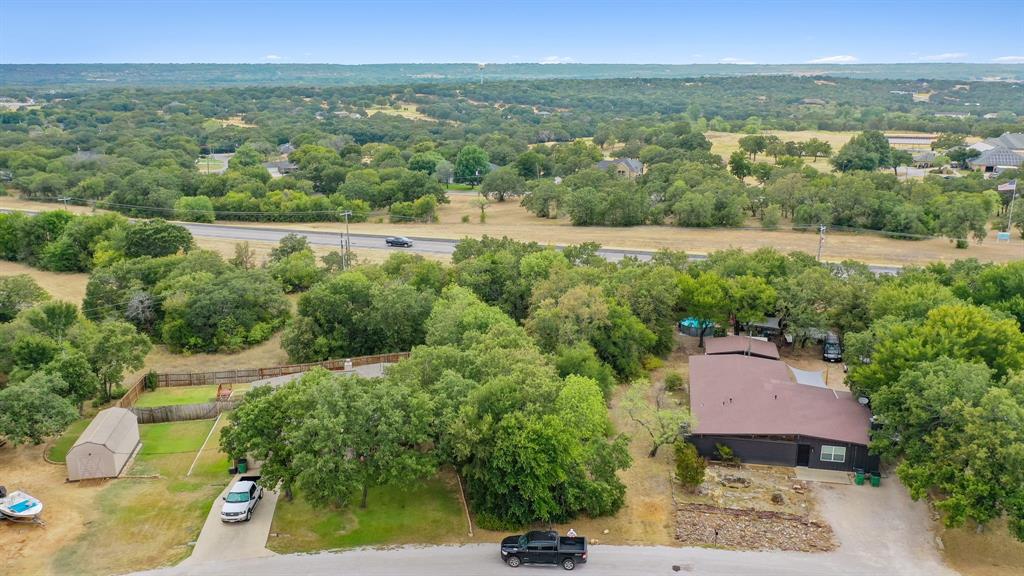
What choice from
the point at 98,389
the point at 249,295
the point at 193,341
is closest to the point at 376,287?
the point at 249,295

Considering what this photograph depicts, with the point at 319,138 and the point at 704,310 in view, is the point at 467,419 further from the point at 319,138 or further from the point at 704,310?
the point at 319,138

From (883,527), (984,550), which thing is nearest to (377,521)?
(883,527)

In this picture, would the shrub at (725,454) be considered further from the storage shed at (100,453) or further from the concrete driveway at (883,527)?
the storage shed at (100,453)

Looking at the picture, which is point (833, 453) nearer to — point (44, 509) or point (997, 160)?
point (44, 509)

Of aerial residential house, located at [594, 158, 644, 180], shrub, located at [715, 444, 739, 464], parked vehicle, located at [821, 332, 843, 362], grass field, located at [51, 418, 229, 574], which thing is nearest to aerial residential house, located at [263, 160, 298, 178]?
aerial residential house, located at [594, 158, 644, 180]

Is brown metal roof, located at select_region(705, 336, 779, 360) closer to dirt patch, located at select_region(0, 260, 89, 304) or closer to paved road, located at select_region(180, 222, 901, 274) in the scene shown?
paved road, located at select_region(180, 222, 901, 274)

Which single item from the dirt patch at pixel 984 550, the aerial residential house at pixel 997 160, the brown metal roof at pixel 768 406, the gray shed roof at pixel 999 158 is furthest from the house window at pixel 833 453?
the gray shed roof at pixel 999 158
